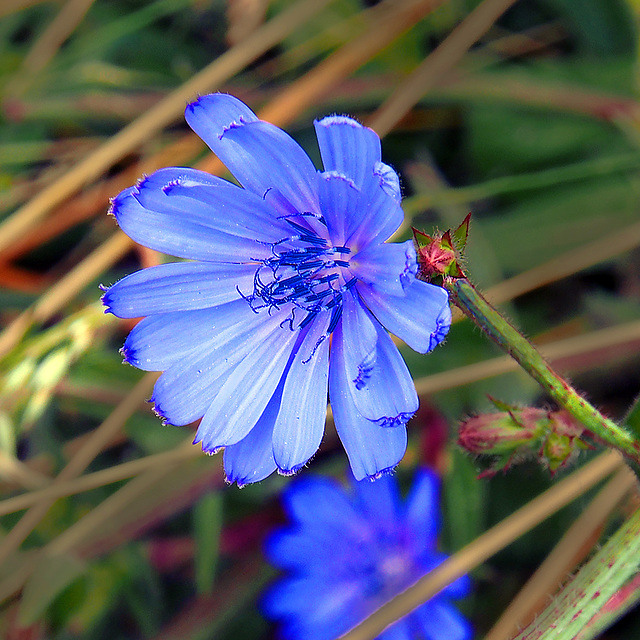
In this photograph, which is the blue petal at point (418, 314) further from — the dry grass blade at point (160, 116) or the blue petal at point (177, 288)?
the dry grass blade at point (160, 116)

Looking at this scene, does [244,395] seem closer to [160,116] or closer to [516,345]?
[516,345]

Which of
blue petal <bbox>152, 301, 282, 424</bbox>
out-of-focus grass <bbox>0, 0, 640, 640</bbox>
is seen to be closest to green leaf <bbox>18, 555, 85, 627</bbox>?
out-of-focus grass <bbox>0, 0, 640, 640</bbox>

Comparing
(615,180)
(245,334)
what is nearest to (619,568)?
(245,334)

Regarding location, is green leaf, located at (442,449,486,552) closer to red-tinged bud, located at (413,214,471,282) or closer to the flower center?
the flower center

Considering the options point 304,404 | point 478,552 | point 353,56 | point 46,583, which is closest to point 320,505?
point 478,552

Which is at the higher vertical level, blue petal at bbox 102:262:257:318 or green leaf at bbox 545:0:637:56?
green leaf at bbox 545:0:637:56
